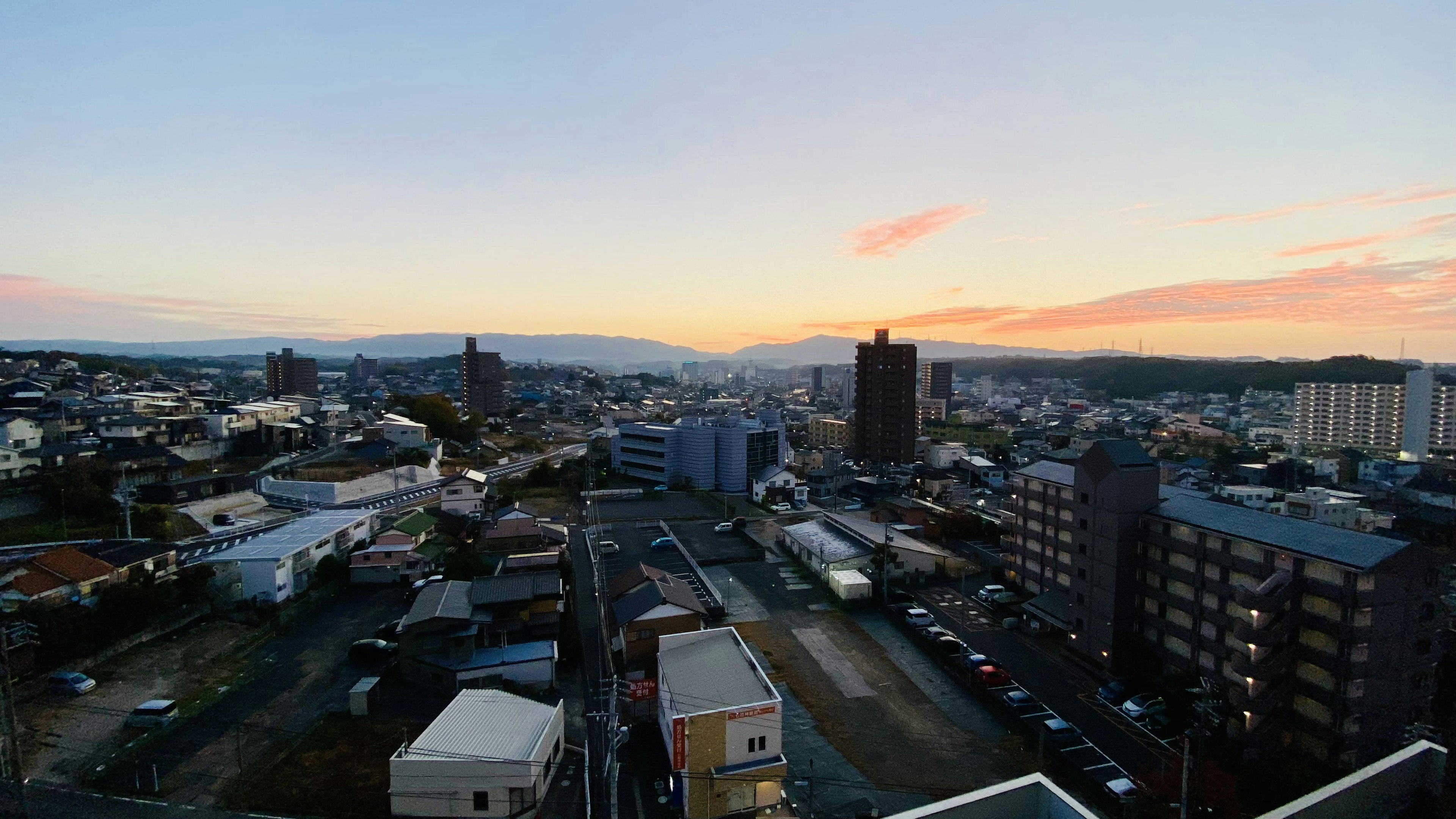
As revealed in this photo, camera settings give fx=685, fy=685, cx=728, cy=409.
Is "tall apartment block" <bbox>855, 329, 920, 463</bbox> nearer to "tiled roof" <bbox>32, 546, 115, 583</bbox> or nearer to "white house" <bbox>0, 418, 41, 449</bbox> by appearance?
"tiled roof" <bbox>32, 546, 115, 583</bbox>

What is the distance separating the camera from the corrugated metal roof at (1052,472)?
13.7 m

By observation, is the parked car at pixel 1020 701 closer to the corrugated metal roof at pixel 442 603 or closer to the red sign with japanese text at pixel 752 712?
the red sign with japanese text at pixel 752 712

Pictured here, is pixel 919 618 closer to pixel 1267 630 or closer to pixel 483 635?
pixel 1267 630

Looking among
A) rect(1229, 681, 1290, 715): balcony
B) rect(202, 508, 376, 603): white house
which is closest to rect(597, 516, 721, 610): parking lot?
rect(202, 508, 376, 603): white house

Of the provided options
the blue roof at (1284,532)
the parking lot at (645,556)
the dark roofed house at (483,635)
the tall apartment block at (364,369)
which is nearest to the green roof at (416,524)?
the parking lot at (645,556)

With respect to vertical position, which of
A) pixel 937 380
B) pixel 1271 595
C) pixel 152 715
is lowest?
pixel 152 715

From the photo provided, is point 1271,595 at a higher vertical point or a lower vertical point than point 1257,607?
higher

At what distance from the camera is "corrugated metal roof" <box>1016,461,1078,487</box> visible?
538 inches

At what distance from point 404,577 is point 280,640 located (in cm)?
359

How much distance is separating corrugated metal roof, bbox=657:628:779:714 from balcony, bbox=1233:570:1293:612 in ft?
21.2

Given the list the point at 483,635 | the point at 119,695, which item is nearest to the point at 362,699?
the point at 483,635

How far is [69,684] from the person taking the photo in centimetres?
1053

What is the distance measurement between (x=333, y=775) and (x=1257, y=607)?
1219 cm

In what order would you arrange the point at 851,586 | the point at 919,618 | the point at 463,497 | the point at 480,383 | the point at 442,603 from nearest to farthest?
the point at 442,603, the point at 919,618, the point at 851,586, the point at 463,497, the point at 480,383
